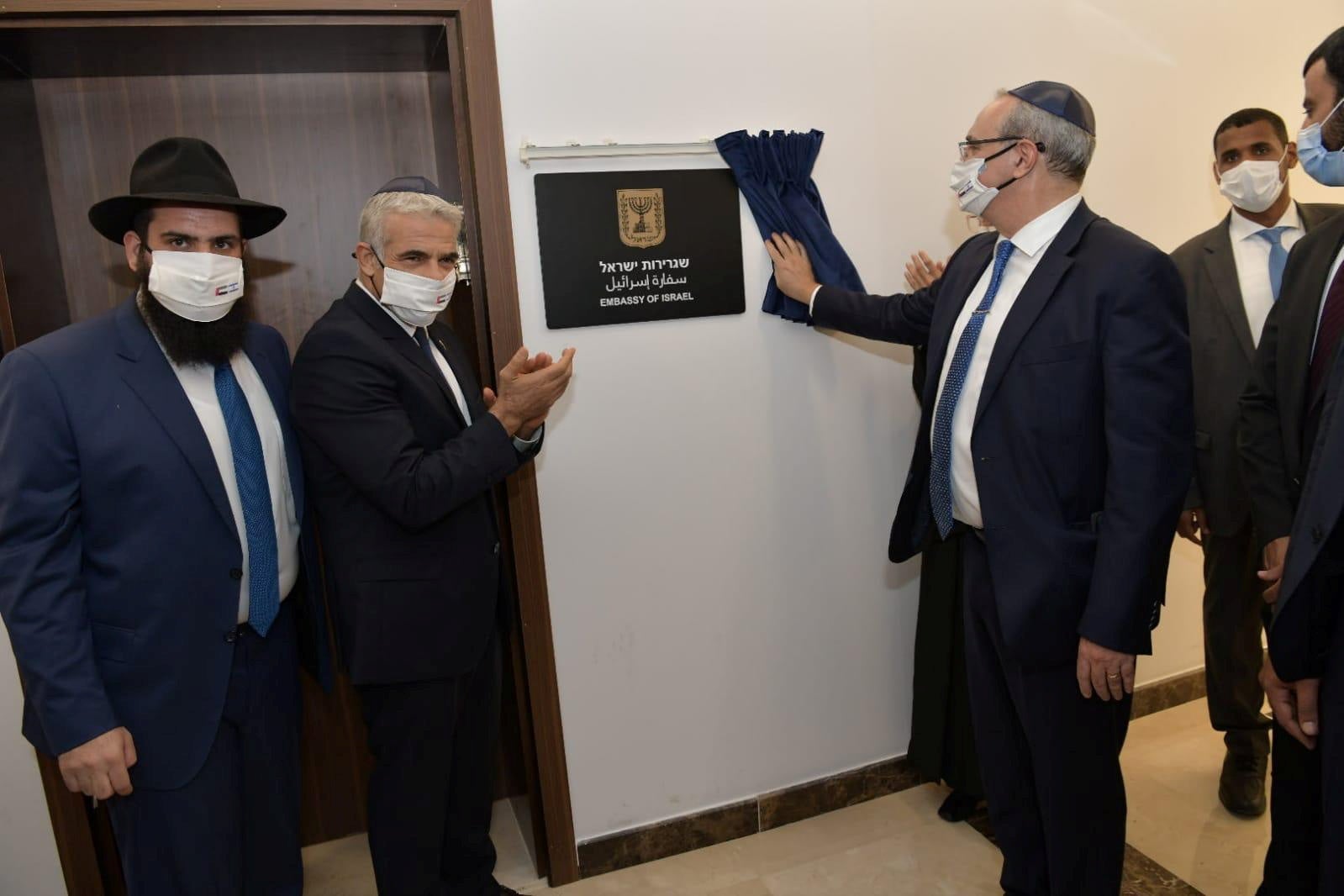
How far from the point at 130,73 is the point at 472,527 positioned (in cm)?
141

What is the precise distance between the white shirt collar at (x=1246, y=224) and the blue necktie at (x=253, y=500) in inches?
99.7

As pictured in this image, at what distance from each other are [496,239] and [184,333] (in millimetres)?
702

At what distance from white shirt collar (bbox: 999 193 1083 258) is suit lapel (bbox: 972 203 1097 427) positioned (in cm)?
1

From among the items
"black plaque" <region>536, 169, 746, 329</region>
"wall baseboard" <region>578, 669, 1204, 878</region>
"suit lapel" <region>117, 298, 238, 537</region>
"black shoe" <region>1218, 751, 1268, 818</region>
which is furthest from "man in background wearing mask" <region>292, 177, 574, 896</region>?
"black shoe" <region>1218, 751, 1268, 818</region>

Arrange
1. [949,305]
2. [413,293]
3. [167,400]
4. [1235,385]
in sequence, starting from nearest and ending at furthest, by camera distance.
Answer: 1. [167,400]
2. [413,293]
3. [949,305]
4. [1235,385]

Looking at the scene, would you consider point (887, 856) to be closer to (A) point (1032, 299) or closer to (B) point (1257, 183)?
(A) point (1032, 299)

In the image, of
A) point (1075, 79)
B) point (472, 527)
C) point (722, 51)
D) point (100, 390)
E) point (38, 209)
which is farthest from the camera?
point (1075, 79)

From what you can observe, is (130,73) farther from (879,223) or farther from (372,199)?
(879,223)

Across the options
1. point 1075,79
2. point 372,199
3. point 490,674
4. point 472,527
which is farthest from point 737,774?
point 1075,79

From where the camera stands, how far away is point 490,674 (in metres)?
2.09

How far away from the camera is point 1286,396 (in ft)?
5.58

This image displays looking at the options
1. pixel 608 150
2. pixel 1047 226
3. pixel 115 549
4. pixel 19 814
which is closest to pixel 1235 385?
pixel 1047 226

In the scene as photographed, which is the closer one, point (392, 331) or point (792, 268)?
point (392, 331)

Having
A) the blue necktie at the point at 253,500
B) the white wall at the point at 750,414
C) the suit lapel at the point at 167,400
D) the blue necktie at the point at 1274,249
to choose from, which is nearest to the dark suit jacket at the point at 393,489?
the blue necktie at the point at 253,500
